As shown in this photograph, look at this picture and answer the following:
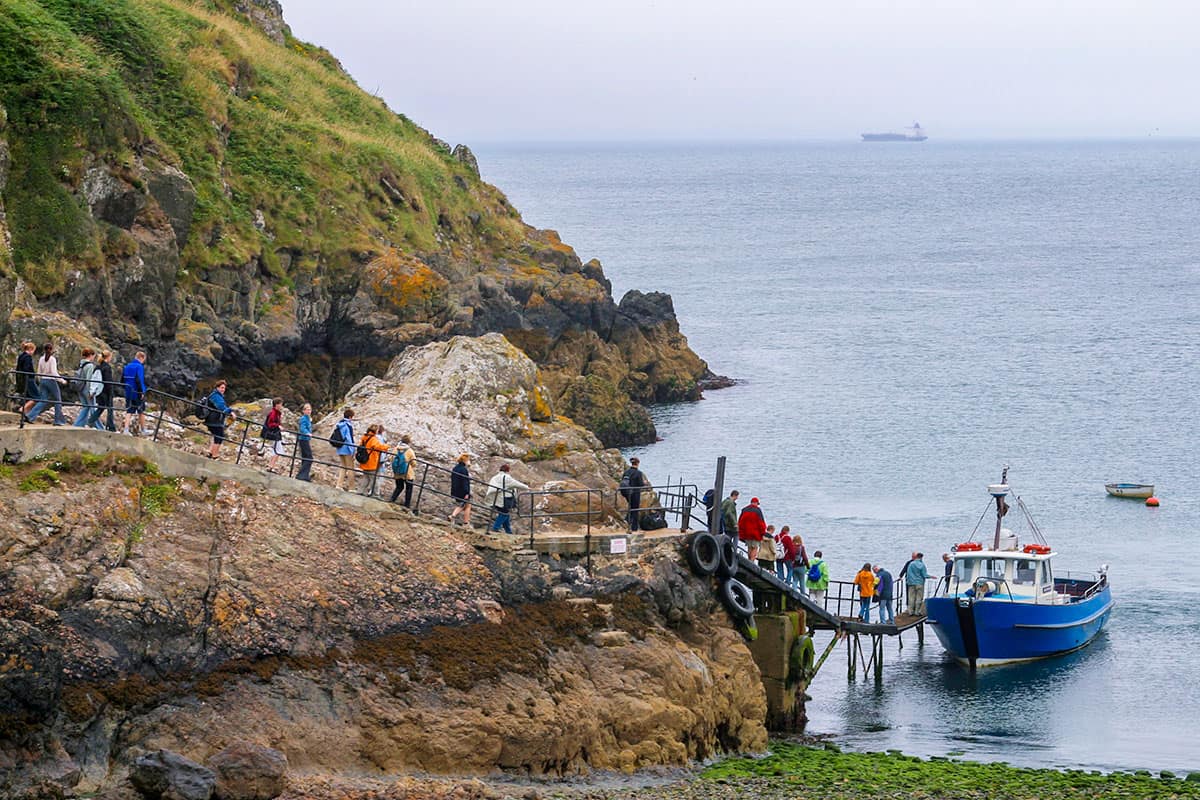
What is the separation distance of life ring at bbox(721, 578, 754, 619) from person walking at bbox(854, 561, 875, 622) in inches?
366

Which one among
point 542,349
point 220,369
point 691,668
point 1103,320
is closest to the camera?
point 691,668

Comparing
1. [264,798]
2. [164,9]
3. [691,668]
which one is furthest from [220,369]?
[264,798]

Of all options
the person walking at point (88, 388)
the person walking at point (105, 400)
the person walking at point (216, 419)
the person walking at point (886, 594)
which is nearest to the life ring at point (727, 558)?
the person walking at point (216, 419)

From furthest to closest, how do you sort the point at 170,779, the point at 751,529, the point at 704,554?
the point at 751,529 → the point at 704,554 → the point at 170,779

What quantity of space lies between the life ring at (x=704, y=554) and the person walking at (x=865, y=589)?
10671mm

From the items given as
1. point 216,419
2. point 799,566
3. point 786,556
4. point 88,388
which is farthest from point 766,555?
point 88,388

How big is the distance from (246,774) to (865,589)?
2140 cm

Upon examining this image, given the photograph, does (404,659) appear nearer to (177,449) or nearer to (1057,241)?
(177,449)

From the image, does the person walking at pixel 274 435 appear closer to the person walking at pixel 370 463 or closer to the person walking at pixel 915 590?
the person walking at pixel 370 463

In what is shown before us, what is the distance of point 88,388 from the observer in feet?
94.3

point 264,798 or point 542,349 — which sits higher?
point 542,349

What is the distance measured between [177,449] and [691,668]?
972 centimetres

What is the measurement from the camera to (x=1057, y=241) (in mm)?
164500

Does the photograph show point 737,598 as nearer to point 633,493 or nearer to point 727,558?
point 727,558
